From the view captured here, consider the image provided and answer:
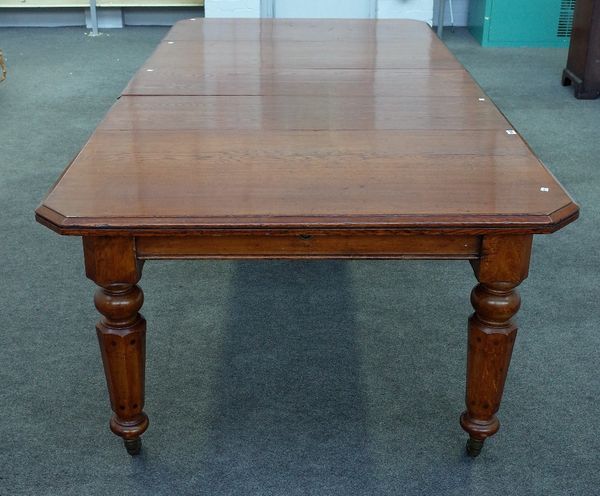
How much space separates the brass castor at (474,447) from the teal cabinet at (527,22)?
4.18 metres

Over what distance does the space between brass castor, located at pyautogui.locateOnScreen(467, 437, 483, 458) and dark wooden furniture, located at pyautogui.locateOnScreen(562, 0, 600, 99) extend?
302 centimetres

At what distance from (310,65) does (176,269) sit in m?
0.73

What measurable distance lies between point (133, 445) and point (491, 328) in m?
0.72

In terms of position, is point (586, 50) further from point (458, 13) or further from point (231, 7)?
point (231, 7)

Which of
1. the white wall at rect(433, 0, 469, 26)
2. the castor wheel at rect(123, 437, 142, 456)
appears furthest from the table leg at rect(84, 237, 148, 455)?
the white wall at rect(433, 0, 469, 26)

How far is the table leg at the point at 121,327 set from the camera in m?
1.44

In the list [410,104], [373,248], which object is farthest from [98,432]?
[410,104]

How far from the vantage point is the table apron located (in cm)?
144

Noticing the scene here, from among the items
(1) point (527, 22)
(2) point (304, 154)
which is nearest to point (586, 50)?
(1) point (527, 22)

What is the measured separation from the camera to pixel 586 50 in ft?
13.7

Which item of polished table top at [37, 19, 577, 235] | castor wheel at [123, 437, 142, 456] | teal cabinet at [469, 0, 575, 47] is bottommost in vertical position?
castor wheel at [123, 437, 142, 456]

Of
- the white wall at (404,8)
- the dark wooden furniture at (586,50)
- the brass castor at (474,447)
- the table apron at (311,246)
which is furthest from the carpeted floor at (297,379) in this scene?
the white wall at (404,8)

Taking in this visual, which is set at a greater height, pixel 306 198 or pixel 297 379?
pixel 306 198

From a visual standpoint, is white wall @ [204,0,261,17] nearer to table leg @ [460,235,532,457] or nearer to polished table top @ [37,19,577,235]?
polished table top @ [37,19,577,235]
